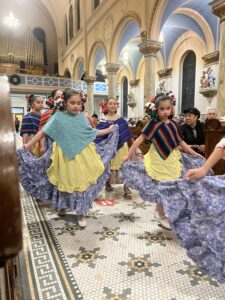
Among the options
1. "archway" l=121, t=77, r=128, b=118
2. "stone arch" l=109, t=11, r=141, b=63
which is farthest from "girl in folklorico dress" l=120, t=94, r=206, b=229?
"archway" l=121, t=77, r=128, b=118

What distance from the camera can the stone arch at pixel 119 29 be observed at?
923cm

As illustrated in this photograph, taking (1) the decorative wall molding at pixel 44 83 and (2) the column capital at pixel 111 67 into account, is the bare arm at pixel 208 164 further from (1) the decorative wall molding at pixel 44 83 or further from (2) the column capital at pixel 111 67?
(1) the decorative wall molding at pixel 44 83

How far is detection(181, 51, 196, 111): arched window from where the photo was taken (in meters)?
13.2

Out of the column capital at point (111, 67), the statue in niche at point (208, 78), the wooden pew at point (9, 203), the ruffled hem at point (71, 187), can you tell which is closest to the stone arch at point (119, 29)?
the column capital at point (111, 67)

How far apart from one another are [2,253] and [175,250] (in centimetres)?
210

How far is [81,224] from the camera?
8.69 ft

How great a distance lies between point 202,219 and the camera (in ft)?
4.96

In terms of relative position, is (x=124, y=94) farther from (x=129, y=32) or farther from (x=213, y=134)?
(x=213, y=134)

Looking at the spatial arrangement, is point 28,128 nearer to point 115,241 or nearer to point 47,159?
point 47,159

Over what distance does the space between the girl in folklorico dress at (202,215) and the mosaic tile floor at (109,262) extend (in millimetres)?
350

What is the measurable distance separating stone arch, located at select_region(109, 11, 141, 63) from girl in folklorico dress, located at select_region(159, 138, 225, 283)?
8849mm

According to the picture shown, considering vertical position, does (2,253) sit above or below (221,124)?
below

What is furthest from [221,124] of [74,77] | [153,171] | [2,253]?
[74,77]

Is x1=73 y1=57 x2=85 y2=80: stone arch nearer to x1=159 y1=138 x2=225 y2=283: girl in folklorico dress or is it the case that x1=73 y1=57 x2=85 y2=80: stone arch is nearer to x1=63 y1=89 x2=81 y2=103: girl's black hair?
x1=63 y1=89 x2=81 y2=103: girl's black hair
